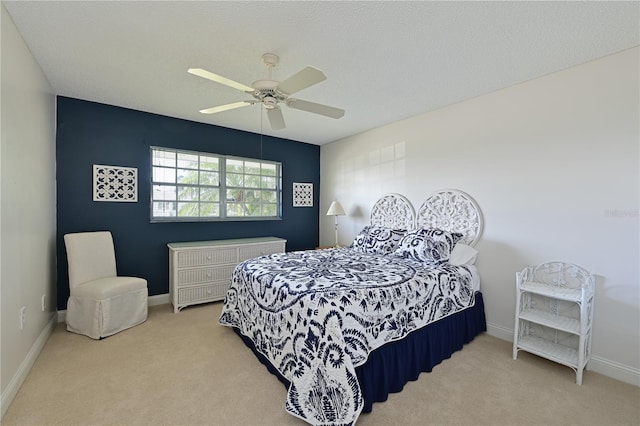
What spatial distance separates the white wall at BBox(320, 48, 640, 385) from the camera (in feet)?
7.15

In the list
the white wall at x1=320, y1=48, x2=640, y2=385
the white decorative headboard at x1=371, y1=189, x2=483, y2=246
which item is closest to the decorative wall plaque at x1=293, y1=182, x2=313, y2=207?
the white decorative headboard at x1=371, y1=189, x2=483, y2=246

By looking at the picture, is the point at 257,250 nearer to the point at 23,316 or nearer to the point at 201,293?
the point at 201,293

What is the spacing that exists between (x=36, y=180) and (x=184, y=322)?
75.1 inches

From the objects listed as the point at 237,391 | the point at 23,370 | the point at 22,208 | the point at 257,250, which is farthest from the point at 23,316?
the point at 257,250

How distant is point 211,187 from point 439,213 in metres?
3.13

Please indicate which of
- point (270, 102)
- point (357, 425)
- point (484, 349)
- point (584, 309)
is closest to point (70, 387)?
point (357, 425)

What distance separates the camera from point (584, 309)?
2107mm

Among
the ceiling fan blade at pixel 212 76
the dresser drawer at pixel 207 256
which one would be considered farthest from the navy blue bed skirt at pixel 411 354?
the ceiling fan blade at pixel 212 76

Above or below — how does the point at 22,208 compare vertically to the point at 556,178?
below

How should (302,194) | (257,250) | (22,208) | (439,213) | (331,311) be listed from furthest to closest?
1. (302,194)
2. (257,250)
3. (439,213)
4. (22,208)
5. (331,311)

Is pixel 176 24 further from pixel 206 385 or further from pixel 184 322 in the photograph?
pixel 184 322

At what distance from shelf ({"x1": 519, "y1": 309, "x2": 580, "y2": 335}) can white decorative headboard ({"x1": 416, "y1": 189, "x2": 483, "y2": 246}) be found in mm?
845

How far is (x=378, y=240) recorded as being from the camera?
3453 millimetres

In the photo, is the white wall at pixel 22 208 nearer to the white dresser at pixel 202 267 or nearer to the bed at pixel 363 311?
the white dresser at pixel 202 267
